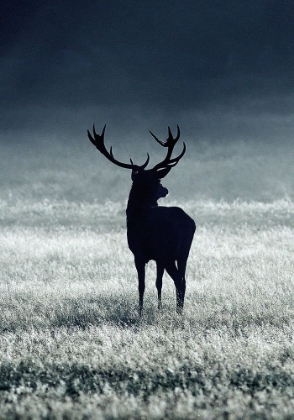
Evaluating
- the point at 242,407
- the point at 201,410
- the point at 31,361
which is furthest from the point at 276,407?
the point at 31,361

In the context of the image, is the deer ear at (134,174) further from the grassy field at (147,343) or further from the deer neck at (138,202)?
the grassy field at (147,343)

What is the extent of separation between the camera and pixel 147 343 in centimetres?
782

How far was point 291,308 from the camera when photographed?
10.1 metres

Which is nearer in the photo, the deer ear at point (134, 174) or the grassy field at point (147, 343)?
the grassy field at point (147, 343)

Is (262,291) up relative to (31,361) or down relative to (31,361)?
up

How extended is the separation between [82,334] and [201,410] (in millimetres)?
3506

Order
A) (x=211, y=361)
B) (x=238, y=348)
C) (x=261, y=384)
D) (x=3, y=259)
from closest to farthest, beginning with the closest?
(x=261, y=384)
(x=211, y=361)
(x=238, y=348)
(x=3, y=259)

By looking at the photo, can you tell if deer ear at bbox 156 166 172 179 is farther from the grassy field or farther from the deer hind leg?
the grassy field

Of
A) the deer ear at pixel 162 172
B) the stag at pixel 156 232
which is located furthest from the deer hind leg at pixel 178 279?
the deer ear at pixel 162 172

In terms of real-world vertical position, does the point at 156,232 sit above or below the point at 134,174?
below

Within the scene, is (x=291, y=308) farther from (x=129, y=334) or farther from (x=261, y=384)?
(x=261, y=384)

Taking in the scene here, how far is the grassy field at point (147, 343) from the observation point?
18.1 ft

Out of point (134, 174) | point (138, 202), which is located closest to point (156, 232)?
point (138, 202)

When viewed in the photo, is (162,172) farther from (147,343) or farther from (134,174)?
(147,343)
